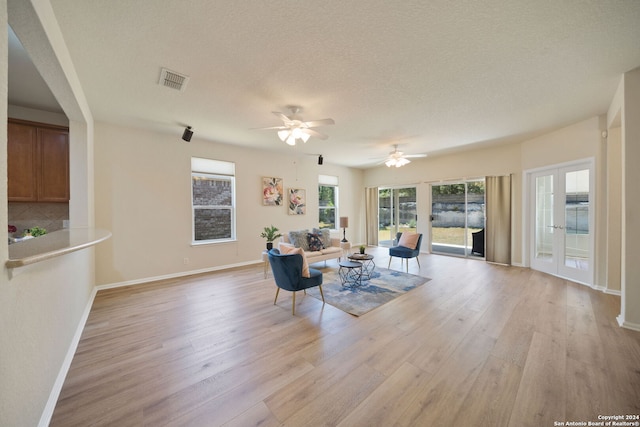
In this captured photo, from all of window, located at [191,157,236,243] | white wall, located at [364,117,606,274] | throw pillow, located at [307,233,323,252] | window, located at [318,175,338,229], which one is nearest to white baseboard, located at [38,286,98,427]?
window, located at [191,157,236,243]

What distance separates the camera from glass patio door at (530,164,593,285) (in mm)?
4051

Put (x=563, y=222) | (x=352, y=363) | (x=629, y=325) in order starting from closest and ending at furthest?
(x=352, y=363) → (x=629, y=325) → (x=563, y=222)

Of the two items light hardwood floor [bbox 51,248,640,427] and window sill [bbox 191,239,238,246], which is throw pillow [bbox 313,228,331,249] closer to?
window sill [bbox 191,239,238,246]

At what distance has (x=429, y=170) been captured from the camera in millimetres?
6832

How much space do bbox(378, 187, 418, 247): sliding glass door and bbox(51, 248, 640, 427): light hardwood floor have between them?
421 centimetres

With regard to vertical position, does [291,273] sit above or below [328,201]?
below

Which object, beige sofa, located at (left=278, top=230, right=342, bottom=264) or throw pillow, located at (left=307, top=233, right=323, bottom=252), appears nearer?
beige sofa, located at (left=278, top=230, right=342, bottom=264)

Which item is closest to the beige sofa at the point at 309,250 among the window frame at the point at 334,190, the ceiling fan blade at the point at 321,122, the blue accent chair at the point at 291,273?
the blue accent chair at the point at 291,273

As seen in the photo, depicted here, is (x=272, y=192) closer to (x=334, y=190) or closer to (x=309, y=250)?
(x=309, y=250)

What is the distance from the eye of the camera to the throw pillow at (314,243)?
17.1 ft

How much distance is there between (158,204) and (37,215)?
1526 millimetres

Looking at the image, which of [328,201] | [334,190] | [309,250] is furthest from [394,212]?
[309,250]

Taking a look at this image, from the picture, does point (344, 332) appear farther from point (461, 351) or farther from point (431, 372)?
point (461, 351)

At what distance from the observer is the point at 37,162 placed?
3324 mm
